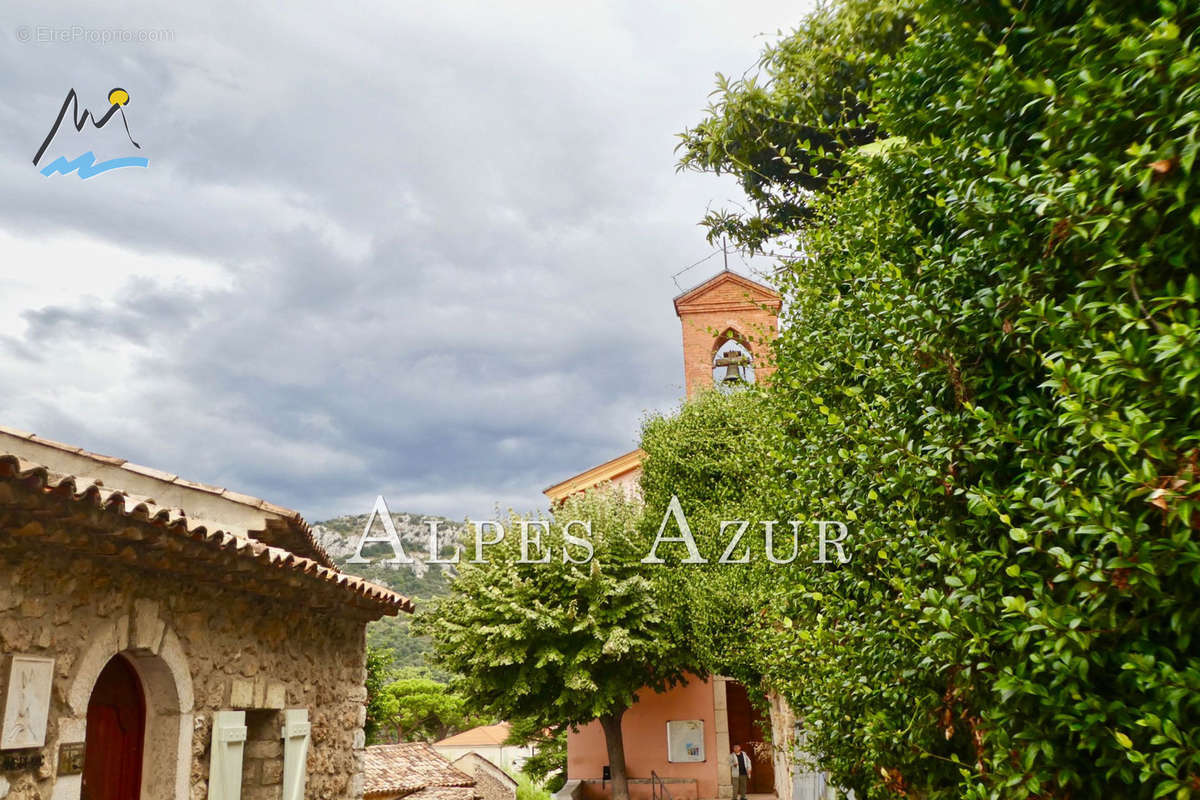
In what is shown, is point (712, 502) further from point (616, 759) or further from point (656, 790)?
point (656, 790)

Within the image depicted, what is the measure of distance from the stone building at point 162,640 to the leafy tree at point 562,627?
738cm

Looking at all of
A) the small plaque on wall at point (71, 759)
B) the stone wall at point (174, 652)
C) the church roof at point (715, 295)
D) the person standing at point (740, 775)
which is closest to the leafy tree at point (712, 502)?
the church roof at point (715, 295)

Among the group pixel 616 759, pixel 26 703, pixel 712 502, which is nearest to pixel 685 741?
pixel 616 759

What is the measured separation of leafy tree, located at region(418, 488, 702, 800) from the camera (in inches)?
639

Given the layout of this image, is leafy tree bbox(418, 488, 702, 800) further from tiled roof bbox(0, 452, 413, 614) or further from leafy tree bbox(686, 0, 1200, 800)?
leafy tree bbox(686, 0, 1200, 800)

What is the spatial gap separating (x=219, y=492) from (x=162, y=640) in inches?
88.9

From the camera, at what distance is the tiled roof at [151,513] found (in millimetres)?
4051

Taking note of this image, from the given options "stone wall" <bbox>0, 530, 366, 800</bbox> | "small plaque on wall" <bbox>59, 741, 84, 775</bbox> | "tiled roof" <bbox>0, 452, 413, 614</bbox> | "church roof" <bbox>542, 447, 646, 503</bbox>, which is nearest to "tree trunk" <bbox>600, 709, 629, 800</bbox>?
"church roof" <bbox>542, 447, 646, 503</bbox>

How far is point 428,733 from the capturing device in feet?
159

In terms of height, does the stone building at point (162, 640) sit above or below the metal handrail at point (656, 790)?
above

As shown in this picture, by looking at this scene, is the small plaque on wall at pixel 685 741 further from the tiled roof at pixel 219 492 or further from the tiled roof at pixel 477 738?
the tiled roof at pixel 477 738

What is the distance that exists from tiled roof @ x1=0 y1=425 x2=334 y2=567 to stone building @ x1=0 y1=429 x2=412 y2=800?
0.01 m

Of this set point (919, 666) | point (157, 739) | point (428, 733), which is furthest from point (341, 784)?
point (428, 733)

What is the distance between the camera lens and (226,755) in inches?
249
